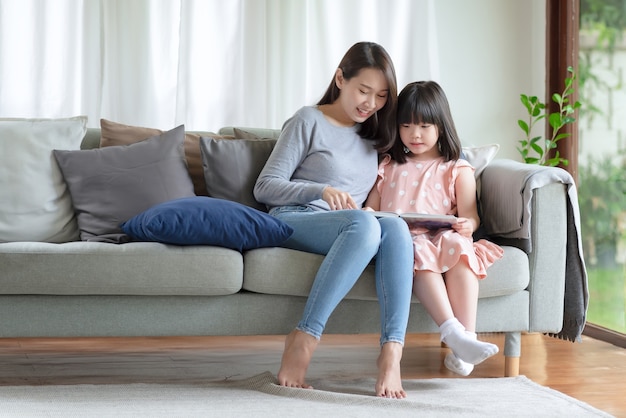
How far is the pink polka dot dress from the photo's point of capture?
8.55 ft

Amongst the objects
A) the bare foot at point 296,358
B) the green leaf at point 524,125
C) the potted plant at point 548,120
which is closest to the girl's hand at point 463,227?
the bare foot at point 296,358

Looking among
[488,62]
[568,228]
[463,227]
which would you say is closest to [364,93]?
[463,227]

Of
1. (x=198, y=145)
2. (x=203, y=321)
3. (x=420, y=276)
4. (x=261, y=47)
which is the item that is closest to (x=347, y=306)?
(x=420, y=276)

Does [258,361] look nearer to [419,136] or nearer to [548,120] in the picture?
[419,136]

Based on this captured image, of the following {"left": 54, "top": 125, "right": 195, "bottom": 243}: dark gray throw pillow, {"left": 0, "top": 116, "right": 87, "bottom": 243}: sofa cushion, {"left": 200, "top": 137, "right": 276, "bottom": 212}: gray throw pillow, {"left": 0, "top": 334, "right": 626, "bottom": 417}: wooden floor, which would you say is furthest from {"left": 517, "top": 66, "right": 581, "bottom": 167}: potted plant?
{"left": 0, "top": 116, "right": 87, "bottom": 243}: sofa cushion

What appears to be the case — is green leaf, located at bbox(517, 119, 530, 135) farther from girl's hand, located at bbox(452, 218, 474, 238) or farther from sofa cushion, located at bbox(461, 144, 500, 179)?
girl's hand, located at bbox(452, 218, 474, 238)

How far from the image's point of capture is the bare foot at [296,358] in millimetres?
2385

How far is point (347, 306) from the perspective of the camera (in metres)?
2.60

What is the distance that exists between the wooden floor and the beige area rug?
19 cm

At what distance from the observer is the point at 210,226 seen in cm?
247

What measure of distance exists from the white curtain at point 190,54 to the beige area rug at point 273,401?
5.47ft

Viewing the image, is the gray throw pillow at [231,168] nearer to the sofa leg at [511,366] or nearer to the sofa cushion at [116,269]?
the sofa cushion at [116,269]

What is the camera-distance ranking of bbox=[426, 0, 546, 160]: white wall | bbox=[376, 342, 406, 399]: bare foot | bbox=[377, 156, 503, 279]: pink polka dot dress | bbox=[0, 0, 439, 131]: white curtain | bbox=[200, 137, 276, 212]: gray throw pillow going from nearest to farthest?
1. bbox=[376, 342, 406, 399]: bare foot
2. bbox=[377, 156, 503, 279]: pink polka dot dress
3. bbox=[200, 137, 276, 212]: gray throw pillow
4. bbox=[0, 0, 439, 131]: white curtain
5. bbox=[426, 0, 546, 160]: white wall

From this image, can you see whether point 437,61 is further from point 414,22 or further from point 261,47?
point 261,47
